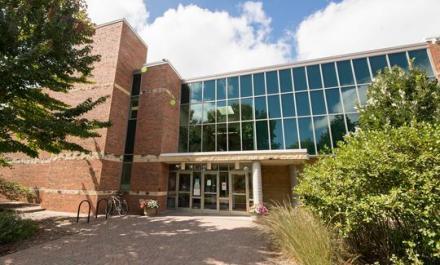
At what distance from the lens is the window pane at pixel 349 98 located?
14.3 meters

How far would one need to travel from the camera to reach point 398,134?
3996 millimetres

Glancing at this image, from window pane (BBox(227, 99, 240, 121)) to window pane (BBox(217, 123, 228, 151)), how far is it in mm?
834

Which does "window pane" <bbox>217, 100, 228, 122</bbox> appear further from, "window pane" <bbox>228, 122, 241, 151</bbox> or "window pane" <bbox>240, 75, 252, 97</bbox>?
"window pane" <bbox>240, 75, 252, 97</bbox>

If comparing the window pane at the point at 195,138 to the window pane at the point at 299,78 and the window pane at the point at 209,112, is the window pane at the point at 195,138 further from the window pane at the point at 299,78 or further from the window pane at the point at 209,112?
the window pane at the point at 299,78

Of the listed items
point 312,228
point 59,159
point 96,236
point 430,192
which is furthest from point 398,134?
point 59,159

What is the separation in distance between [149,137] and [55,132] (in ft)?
21.2

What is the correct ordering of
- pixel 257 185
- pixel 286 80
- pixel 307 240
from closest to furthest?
pixel 307 240 → pixel 257 185 → pixel 286 80

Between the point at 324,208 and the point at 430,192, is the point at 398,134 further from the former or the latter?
the point at 324,208

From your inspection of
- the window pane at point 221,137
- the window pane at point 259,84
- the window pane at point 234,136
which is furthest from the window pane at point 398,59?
the window pane at point 221,137

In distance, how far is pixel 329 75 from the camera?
15.2 meters

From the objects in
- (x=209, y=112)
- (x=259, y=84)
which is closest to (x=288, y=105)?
(x=259, y=84)

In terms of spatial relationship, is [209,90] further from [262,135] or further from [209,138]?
[262,135]

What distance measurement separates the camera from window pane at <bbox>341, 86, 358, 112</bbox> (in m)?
14.3

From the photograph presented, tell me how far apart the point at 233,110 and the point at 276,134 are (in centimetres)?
369
